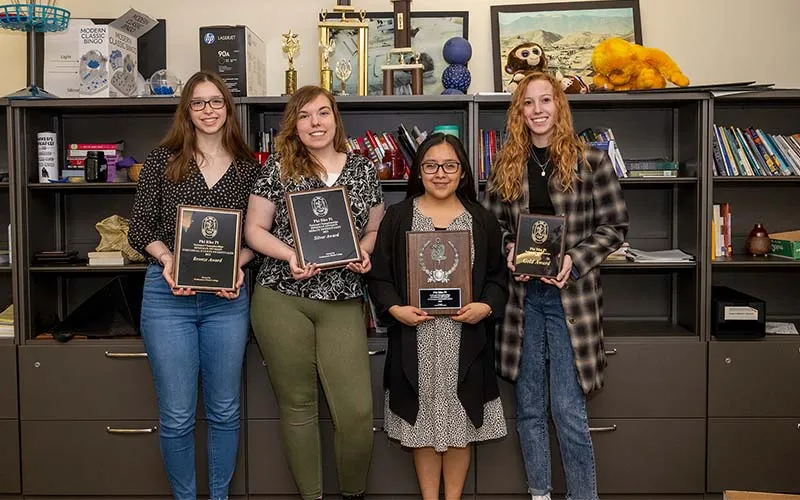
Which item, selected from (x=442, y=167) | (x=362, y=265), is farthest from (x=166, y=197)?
(x=442, y=167)

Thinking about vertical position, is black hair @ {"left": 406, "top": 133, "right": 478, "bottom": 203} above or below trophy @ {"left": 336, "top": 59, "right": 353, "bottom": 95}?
below

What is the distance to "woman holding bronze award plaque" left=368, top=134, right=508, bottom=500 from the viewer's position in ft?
8.51

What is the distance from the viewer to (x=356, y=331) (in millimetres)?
2656

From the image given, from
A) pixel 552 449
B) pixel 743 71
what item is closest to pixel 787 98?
pixel 743 71

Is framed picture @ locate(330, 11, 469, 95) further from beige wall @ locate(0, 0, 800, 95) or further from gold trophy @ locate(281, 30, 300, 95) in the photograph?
gold trophy @ locate(281, 30, 300, 95)

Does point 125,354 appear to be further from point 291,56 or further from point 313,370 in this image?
point 291,56

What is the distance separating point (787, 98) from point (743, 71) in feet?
1.51

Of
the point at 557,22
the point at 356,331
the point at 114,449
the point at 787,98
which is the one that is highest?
the point at 557,22

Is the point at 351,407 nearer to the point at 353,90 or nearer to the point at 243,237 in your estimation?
the point at 243,237

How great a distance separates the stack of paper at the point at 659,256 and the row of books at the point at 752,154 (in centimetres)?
38

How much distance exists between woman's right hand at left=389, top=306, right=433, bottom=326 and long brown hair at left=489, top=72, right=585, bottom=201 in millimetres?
511

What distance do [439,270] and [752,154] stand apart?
1.62 metres

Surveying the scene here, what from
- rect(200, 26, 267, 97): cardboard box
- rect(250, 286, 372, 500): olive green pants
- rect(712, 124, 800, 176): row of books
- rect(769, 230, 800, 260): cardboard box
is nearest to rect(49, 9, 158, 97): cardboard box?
rect(200, 26, 267, 97): cardboard box

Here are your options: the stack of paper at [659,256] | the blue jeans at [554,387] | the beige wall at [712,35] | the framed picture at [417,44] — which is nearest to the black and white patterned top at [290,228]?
the blue jeans at [554,387]
